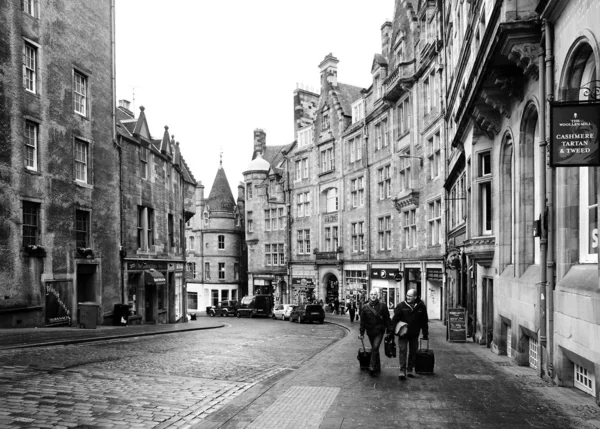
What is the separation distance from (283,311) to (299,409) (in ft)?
120

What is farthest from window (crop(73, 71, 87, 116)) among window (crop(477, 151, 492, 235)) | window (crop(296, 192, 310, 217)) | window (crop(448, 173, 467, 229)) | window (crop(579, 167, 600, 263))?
window (crop(296, 192, 310, 217))

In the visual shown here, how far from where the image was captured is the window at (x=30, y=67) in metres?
Result: 23.1

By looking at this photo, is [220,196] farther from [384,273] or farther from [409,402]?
[409,402]

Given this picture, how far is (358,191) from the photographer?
46812mm

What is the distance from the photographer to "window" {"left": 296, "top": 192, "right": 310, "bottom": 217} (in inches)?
2207

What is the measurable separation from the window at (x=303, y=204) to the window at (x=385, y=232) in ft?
45.9

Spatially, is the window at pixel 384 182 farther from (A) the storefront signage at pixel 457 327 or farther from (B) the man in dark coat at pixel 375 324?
(B) the man in dark coat at pixel 375 324

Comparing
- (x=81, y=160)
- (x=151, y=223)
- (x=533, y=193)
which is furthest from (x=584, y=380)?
(x=151, y=223)

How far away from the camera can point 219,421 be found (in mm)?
8250

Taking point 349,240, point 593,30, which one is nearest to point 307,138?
point 349,240

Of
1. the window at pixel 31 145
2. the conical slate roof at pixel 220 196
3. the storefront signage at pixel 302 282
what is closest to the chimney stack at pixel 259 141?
the conical slate roof at pixel 220 196

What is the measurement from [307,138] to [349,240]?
13.4 meters

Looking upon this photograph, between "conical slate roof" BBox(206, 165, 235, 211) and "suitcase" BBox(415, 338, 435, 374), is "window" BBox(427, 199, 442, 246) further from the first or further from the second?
"conical slate roof" BBox(206, 165, 235, 211)

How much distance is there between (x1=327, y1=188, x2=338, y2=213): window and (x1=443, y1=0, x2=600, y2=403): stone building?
31036mm
